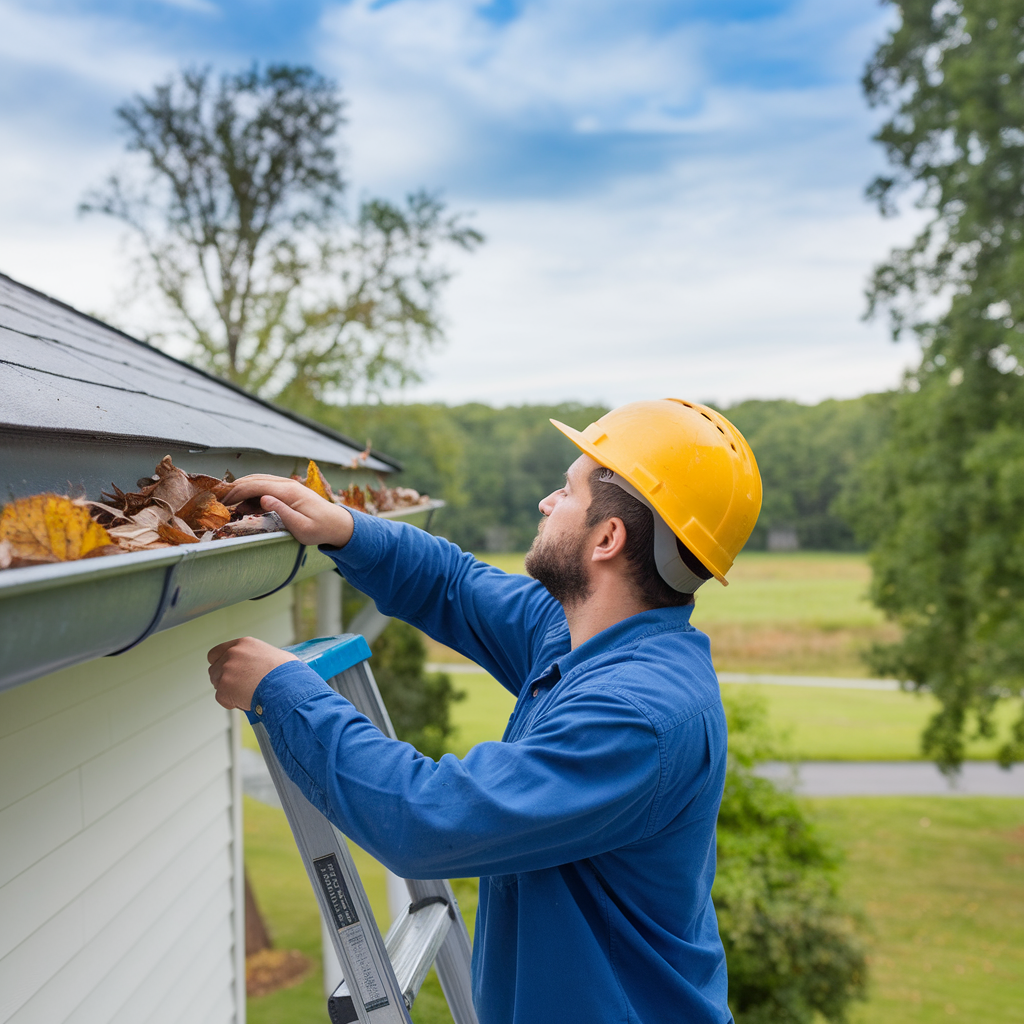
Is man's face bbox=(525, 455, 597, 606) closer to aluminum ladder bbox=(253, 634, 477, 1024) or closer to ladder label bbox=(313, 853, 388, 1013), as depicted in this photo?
aluminum ladder bbox=(253, 634, 477, 1024)

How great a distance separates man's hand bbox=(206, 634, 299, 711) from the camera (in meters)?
1.37

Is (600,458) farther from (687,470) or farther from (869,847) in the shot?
(869,847)

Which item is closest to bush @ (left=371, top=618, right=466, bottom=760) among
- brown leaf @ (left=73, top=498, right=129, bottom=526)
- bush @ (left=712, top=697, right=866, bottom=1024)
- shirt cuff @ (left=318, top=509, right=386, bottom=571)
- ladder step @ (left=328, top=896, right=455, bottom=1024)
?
bush @ (left=712, top=697, right=866, bottom=1024)

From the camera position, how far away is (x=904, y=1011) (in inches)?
429

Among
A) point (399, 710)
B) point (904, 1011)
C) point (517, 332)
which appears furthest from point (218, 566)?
point (517, 332)

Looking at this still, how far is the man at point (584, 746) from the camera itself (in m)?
1.28

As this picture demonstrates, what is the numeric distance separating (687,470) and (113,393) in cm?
122

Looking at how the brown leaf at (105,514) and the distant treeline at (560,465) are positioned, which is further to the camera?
the distant treeline at (560,465)

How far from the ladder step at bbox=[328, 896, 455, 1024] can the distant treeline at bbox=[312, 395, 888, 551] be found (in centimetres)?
1902

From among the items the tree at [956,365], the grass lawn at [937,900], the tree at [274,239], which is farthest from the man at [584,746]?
the tree at [274,239]

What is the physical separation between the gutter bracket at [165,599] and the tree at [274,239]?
57.7 ft

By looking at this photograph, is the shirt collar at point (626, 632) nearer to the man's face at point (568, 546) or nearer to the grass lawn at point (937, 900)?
the man's face at point (568, 546)

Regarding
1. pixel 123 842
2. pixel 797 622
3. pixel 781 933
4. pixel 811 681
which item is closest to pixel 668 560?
pixel 123 842

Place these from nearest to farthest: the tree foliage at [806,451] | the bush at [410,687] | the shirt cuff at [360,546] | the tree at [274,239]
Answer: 1. the shirt cuff at [360,546]
2. the bush at [410,687]
3. the tree at [274,239]
4. the tree foliage at [806,451]
